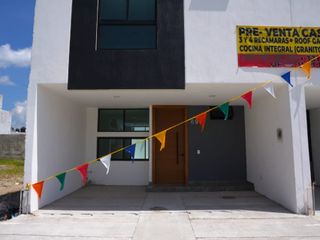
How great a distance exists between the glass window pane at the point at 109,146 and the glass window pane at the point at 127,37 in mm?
4131

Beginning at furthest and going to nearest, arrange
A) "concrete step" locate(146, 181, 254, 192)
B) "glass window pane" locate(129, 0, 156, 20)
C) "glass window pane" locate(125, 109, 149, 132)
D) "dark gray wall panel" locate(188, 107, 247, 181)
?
"glass window pane" locate(125, 109, 149, 132) → "dark gray wall panel" locate(188, 107, 247, 181) → "concrete step" locate(146, 181, 254, 192) → "glass window pane" locate(129, 0, 156, 20)

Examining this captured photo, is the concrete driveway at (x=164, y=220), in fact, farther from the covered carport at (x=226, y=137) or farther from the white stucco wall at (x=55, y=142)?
the white stucco wall at (x=55, y=142)

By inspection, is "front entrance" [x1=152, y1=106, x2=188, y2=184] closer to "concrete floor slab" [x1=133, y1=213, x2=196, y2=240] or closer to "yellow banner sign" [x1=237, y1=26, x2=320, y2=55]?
"concrete floor slab" [x1=133, y1=213, x2=196, y2=240]

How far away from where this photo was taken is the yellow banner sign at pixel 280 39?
636 centimetres

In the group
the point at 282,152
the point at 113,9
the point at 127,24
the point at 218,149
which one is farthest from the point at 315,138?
the point at 113,9

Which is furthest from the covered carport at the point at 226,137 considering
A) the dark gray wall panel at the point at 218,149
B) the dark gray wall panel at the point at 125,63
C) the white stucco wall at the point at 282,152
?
the dark gray wall panel at the point at 125,63

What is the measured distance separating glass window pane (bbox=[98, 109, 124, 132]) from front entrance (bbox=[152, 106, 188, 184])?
4.63ft

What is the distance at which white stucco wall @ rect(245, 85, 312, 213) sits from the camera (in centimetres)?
597

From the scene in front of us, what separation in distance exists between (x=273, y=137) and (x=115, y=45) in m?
4.72

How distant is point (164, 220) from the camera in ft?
18.2

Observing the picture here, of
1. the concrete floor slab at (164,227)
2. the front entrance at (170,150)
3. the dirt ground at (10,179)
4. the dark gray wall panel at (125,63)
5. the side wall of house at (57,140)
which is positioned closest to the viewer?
the concrete floor slab at (164,227)

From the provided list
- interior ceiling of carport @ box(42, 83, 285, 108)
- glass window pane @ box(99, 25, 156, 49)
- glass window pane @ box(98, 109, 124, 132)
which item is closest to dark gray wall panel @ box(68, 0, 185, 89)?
glass window pane @ box(99, 25, 156, 49)

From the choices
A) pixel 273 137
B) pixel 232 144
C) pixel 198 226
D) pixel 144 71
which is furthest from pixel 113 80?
pixel 232 144

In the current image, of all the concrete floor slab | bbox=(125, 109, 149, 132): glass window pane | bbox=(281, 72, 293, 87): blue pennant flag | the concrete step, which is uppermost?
bbox=(281, 72, 293, 87): blue pennant flag
